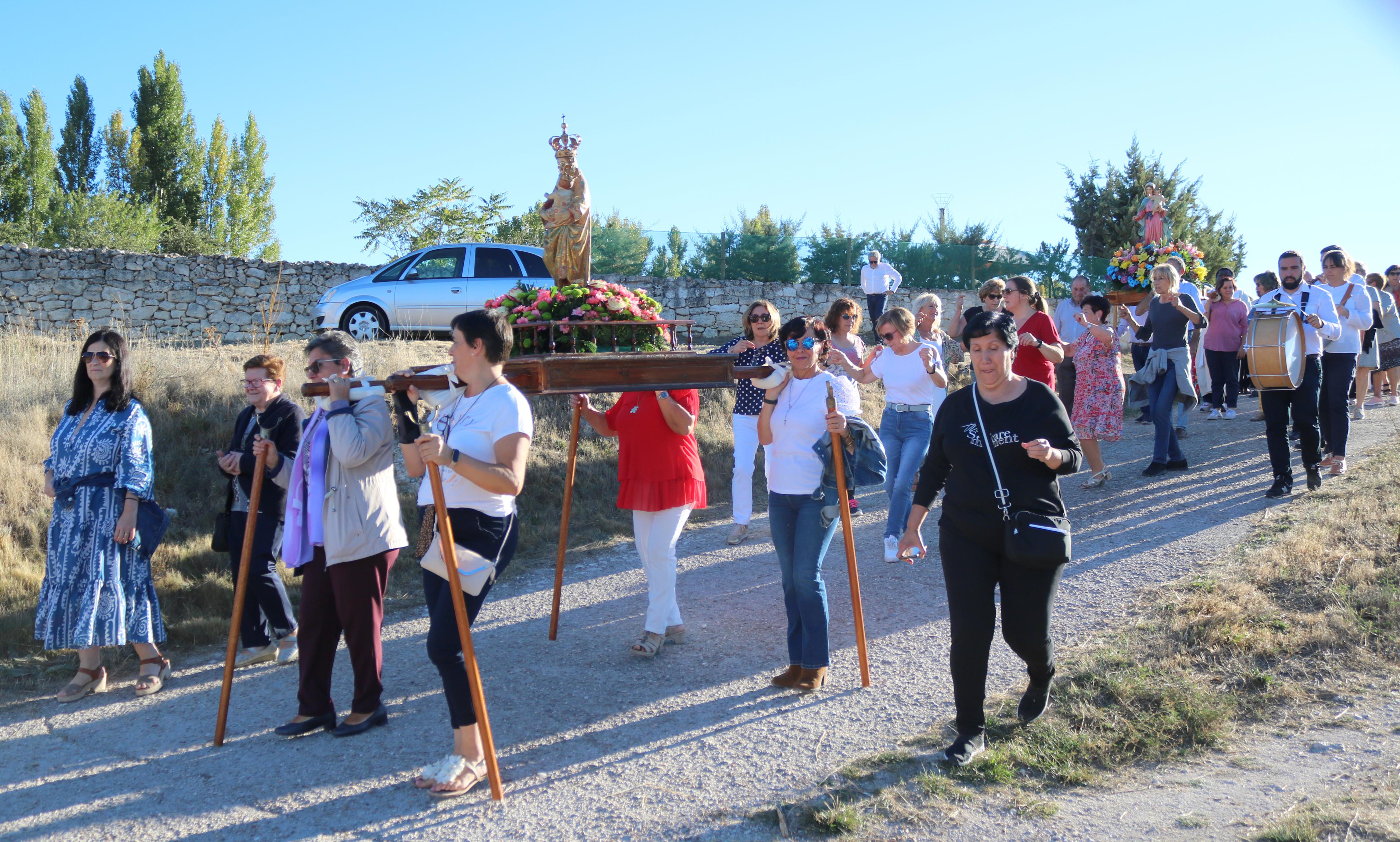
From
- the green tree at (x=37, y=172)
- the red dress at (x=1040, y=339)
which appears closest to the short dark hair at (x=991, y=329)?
the red dress at (x=1040, y=339)

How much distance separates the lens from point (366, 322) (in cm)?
1359

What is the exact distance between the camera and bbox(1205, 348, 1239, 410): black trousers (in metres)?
11.8

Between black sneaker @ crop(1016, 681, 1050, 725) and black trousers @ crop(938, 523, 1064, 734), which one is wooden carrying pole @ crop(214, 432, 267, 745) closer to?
black trousers @ crop(938, 523, 1064, 734)

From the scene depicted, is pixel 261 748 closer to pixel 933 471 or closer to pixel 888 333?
pixel 933 471

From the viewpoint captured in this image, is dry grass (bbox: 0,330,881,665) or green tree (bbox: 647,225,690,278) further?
green tree (bbox: 647,225,690,278)

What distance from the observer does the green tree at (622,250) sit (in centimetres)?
1973

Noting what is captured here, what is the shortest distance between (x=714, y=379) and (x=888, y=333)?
2.99m

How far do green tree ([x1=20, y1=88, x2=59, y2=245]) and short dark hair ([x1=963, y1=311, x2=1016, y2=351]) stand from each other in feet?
109

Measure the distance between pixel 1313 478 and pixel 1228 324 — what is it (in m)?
3.73

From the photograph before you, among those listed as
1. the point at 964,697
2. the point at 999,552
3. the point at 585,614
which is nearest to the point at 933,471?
the point at 999,552

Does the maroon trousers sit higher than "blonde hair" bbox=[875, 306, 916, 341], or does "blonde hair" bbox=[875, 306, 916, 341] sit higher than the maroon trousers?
"blonde hair" bbox=[875, 306, 916, 341]

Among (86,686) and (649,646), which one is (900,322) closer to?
(649,646)

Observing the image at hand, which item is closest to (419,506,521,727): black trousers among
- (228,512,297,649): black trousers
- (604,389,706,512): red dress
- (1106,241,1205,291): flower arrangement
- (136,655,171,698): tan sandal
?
(604,389,706,512): red dress

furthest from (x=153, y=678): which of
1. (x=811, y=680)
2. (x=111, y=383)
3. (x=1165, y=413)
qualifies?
(x=1165, y=413)
